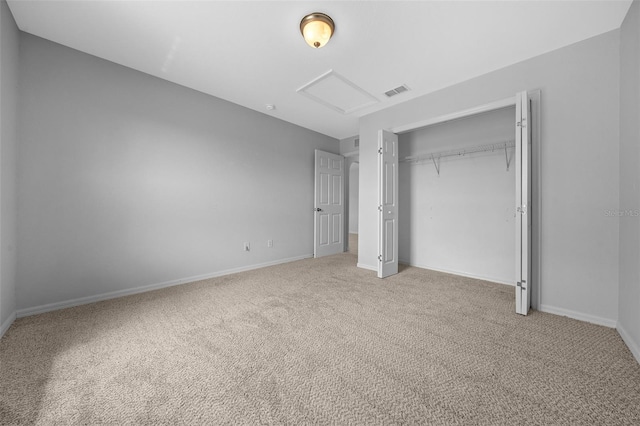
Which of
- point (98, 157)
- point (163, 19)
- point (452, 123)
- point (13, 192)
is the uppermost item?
point (163, 19)

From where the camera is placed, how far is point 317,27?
212 centimetres

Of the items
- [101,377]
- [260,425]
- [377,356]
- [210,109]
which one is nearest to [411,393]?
[377,356]

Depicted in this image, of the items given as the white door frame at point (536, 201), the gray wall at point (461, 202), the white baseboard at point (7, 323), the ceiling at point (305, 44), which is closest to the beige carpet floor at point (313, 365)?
the white baseboard at point (7, 323)

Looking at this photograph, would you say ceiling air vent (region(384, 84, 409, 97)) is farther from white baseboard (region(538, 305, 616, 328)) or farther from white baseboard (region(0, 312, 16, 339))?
white baseboard (region(0, 312, 16, 339))

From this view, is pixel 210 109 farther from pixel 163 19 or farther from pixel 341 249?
pixel 341 249

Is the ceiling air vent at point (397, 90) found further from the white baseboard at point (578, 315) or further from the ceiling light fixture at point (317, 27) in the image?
the white baseboard at point (578, 315)

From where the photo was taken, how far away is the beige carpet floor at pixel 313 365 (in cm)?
125

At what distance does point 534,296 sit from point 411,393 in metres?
2.10

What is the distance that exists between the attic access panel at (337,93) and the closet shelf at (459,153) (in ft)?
→ 3.99

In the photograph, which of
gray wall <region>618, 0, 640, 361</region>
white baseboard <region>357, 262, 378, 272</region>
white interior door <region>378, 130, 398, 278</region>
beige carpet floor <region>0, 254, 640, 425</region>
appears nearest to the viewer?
beige carpet floor <region>0, 254, 640, 425</region>

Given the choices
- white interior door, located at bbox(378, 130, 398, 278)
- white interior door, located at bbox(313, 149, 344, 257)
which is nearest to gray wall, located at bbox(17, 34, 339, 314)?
white interior door, located at bbox(313, 149, 344, 257)

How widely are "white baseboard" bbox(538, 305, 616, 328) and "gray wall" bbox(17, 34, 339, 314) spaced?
3.77 metres

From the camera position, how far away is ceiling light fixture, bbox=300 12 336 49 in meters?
2.08

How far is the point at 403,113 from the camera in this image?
374cm
